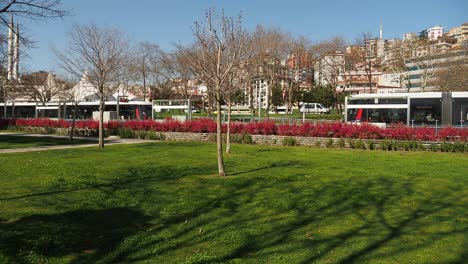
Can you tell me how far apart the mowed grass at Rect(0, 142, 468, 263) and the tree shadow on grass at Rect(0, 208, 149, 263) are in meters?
0.01

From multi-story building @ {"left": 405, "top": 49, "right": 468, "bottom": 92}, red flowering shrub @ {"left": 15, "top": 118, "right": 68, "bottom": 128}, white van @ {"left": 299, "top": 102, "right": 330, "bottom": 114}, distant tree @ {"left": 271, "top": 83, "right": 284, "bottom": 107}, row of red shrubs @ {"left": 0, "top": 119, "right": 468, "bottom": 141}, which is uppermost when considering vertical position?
multi-story building @ {"left": 405, "top": 49, "right": 468, "bottom": 92}

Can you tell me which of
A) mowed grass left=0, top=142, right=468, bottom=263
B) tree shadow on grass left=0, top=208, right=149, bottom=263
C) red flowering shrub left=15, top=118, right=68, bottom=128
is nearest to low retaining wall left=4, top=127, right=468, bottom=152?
mowed grass left=0, top=142, right=468, bottom=263

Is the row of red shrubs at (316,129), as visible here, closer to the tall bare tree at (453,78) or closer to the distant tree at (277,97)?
the tall bare tree at (453,78)

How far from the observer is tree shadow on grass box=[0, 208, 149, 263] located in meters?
5.41

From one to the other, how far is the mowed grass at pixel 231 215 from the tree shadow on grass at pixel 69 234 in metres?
0.01

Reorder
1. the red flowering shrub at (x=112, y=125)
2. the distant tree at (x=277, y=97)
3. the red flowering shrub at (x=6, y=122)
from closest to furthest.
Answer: the red flowering shrub at (x=112, y=125) → the red flowering shrub at (x=6, y=122) → the distant tree at (x=277, y=97)

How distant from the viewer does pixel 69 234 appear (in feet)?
20.5

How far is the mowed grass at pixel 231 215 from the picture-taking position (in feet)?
18.4

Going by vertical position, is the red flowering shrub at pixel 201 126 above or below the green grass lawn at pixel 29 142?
above

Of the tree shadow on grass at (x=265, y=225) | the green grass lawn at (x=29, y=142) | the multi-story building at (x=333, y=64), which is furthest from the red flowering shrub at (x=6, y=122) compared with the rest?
the multi-story building at (x=333, y=64)

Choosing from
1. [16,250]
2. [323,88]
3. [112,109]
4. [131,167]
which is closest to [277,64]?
[323,88]

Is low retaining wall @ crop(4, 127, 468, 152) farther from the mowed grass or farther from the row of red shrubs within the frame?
the mowed grass

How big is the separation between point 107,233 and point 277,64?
50.4 metres

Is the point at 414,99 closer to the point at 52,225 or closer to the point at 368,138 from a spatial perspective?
the point at 368,138
